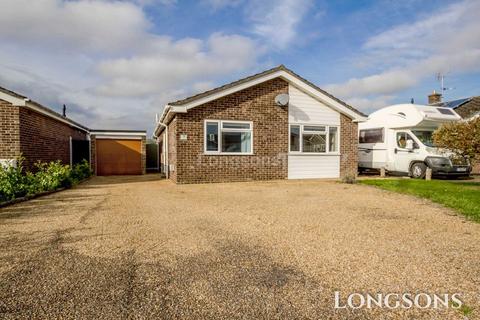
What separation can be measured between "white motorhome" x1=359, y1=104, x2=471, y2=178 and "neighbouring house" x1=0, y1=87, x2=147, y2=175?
13751mm

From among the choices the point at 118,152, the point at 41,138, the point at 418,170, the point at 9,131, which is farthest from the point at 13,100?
the point at 418,170

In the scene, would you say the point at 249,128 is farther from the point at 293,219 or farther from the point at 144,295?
the point at 144,295

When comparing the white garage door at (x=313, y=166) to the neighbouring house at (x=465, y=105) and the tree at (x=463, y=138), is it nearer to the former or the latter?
the tree at (x=463, y=138)

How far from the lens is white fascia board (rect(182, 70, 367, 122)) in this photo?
11506mm

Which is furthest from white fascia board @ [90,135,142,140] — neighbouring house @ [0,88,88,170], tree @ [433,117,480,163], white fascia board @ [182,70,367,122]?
tree @ [433,117,480,163]

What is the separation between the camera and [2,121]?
9.62 meters

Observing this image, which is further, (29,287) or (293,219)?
(293,219)

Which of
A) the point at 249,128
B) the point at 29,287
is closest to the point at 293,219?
the point at 29,287

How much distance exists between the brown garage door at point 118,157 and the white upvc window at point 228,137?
9060 millimetres

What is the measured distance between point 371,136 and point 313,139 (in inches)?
157

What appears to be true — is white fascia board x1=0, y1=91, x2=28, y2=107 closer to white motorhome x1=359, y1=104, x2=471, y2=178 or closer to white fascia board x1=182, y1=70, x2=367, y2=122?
white fascia board x1=182, y1=70, x2=367, y2=122

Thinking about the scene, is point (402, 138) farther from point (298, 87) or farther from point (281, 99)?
point (281, 99)

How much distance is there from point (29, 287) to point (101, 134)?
17371 millimetres

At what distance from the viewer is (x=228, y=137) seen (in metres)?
12.0
